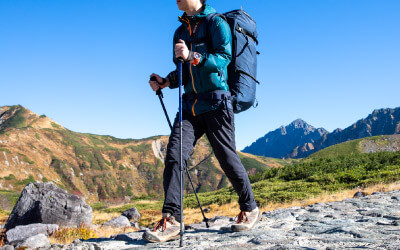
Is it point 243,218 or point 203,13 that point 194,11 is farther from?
point 243,218

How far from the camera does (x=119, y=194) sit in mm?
139875

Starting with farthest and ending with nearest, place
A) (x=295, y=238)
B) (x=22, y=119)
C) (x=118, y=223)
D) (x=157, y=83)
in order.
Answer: (x=22, y=119) → (x=118, y=223) → (x=157, y=83) → (x=295, y=238)

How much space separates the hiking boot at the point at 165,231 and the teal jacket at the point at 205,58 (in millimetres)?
1358

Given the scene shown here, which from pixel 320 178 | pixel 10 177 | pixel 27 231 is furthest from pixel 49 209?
pixel 10 177

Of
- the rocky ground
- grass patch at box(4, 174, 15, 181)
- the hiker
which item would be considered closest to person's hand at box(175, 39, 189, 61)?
the hiker

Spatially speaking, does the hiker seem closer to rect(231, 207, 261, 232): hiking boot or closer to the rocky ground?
rect(231, 207, 261, 232): hiking boot

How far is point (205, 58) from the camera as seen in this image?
3680 mm

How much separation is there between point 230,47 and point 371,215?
3527 mm

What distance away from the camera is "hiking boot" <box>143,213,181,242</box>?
3.76m

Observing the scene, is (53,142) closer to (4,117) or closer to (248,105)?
(4,117)

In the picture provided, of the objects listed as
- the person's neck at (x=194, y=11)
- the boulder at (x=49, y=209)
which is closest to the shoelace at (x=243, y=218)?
the person's neck at (x=194, y=11)

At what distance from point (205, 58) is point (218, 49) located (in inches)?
11.9

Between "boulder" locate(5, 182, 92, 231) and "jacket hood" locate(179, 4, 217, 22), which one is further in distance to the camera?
"boulder" locate(5, 182, 92, 231)

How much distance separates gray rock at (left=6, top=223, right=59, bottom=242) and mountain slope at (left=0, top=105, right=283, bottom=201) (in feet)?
339
